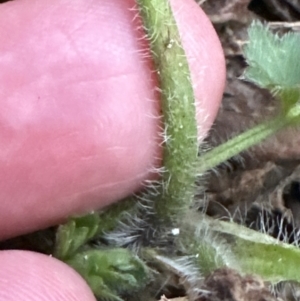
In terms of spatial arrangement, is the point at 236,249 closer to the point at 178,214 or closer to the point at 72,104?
the point at 178,214

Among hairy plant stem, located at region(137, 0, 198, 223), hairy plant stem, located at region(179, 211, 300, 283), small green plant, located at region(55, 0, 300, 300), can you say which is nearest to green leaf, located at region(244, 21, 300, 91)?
small green plant, located at region(55, 0, 300, 300)

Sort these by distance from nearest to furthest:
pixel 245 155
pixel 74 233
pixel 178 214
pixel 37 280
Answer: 1. pixel 37 280
2. pixel 74 233
3. pixel 178 214
4. pixel 245 155

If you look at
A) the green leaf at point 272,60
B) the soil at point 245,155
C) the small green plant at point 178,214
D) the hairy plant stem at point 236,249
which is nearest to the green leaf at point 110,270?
the small green plant at point 178,214

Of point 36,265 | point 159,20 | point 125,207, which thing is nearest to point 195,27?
point 159,20

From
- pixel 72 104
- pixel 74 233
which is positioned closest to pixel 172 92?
pixel 72 104

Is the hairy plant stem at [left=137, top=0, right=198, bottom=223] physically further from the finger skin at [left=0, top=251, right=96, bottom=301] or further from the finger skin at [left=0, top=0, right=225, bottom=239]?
the finger skin at [left=0, top=251, right=96, bottom=301]

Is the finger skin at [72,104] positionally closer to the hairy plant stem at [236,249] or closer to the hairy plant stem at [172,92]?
the hairy plant stem at [172,92]
